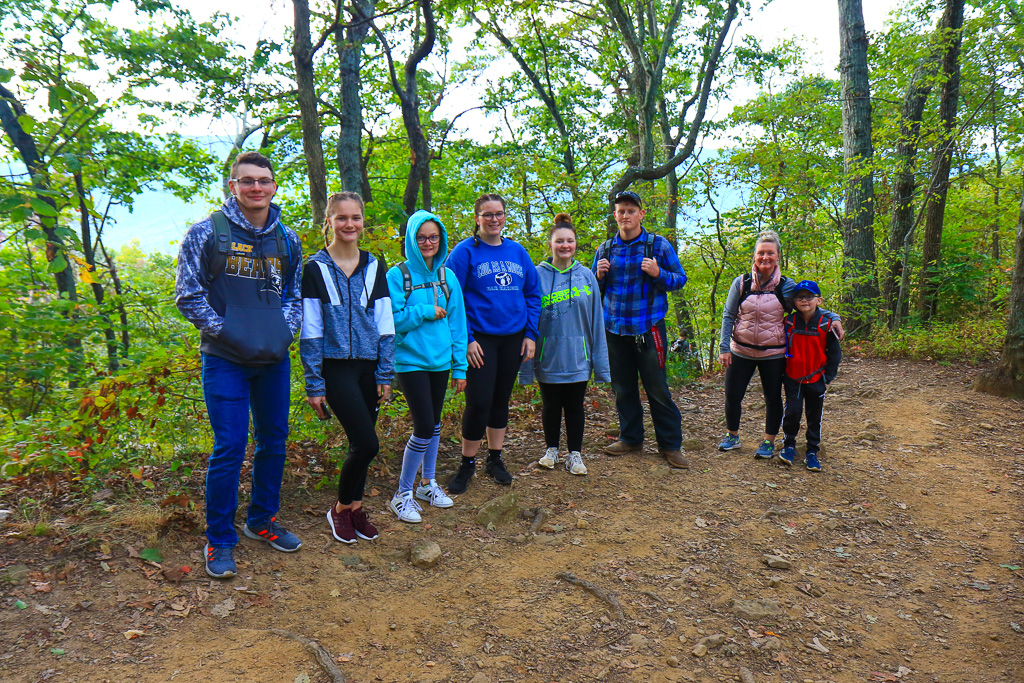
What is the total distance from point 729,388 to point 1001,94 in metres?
8.57

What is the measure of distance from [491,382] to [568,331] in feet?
2.78

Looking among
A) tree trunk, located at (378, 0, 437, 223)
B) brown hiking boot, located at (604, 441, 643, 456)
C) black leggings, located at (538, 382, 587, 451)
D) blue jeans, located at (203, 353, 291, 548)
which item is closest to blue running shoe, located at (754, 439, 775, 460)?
brown hiking boot, located at (604, 441, 643, 456)

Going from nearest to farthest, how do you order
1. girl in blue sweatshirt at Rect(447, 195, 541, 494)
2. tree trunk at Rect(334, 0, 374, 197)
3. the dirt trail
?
1. the dirt trail
2. girl in blue sweatshirt at Rect(447, 195, 541, 494)
3. tree trunk at Rect(334, 0, 374, 197)

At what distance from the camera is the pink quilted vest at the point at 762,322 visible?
205 inches

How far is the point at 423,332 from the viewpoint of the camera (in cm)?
401

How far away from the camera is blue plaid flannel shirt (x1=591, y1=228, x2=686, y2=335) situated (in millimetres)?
5082

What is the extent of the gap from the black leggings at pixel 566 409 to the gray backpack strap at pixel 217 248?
2.62m

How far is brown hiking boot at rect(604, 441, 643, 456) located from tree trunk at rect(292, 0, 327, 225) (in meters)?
3.65

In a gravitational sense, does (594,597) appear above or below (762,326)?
below

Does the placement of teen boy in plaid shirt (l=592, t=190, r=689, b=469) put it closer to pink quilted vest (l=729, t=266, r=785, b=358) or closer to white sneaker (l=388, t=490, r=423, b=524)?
pink quilted vest (l=729, t=266, r=785, b=358)

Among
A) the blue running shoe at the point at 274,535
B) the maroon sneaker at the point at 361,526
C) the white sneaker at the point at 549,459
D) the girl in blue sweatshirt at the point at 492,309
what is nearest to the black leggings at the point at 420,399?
the girl in blue sweatshirt at the point at 492,309

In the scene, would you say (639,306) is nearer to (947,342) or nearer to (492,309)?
(492,309)

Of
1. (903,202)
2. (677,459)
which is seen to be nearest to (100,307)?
(677,459)

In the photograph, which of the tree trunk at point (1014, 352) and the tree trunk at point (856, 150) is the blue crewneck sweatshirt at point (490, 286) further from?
the tree trunk at point (856, 150)
